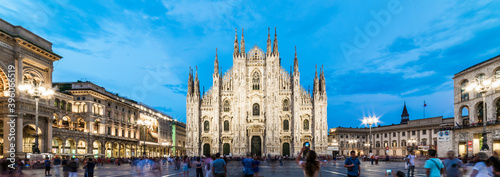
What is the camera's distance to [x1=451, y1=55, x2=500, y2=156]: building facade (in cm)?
4206

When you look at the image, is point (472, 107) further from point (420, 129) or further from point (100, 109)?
point (100, 109)

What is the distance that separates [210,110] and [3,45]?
121ft

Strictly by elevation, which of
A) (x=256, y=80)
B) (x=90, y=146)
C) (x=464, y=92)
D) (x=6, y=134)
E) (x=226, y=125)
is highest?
(x=256, y=80)

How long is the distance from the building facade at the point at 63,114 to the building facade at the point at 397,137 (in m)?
38.1

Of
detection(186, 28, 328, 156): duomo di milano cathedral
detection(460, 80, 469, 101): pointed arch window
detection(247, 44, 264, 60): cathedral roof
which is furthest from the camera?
detection(247, 44, 264, 60): cathedral roof

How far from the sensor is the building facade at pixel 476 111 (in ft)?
138

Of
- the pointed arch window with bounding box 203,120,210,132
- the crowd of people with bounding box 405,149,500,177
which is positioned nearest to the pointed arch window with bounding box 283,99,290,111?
the pointed arch window with bounding box 203,120,210,132

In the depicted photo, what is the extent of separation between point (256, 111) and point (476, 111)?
33478 millimetres

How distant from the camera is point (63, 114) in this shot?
55.2 m

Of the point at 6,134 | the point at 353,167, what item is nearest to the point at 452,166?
the point at 353,167

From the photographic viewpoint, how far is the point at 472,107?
46.9 m

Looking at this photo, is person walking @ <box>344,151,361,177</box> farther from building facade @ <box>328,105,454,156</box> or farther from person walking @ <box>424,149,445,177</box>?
building facade @ <box>328,105,454,156</box>

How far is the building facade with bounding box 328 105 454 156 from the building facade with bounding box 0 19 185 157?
38.1 metres
